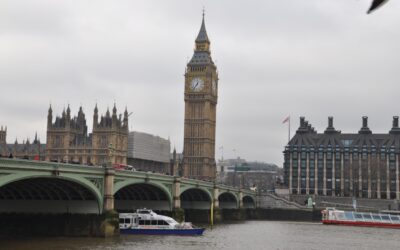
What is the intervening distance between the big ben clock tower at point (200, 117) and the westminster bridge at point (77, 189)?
264ft

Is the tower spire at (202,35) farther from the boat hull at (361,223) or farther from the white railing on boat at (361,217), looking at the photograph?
the boat hull at (361,223)

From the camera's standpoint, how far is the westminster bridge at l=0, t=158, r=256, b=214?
116 ft

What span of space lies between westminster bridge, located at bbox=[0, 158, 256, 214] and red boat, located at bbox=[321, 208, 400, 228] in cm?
2992

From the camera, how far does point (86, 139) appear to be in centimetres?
Answer: 13250

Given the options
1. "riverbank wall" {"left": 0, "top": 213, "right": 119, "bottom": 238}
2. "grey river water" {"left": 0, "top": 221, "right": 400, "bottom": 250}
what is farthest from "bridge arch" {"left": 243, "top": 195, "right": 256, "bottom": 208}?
"riverbank wall" {"left": 0, "top": 213, "right": 119, "bottom": 238}

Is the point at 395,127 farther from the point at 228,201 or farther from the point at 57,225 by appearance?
the point at 57,225

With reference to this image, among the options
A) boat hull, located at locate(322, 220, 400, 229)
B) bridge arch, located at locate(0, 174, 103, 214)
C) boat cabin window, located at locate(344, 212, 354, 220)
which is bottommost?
boat hull, located at locate(322, 220, 400, 229)

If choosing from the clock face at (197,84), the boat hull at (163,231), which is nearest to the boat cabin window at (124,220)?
the boat hull at (163,231)

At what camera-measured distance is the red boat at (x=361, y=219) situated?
263 ft

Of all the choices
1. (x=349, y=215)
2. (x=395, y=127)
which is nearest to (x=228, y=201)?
(x=349, y=215)

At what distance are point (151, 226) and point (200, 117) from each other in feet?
312

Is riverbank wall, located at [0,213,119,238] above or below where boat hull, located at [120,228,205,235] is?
above

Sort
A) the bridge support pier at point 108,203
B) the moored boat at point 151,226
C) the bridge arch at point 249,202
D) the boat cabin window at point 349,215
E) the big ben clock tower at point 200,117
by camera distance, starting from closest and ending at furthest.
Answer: the bridge support pier at point 108,203
the moored boat at point 151,226
the boat cabin window at point 349,215
the bridge arch at point 249,202
the big ben clock tower at point 200,117

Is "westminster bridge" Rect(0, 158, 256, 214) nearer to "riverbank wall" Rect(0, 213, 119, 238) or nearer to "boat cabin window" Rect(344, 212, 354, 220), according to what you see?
"riverbank wall" Rect(0, 213, 119, 238)
